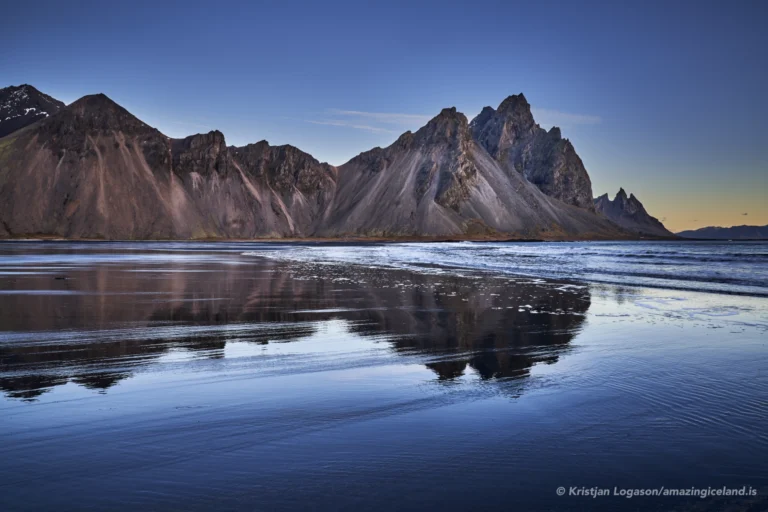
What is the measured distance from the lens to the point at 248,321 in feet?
45.8

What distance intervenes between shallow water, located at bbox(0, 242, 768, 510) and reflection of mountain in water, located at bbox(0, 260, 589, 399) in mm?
95

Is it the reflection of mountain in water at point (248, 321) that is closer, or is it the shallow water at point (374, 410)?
the shallow water at point (374, 410)

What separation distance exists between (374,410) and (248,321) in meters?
8.07

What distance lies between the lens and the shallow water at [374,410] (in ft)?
14.7

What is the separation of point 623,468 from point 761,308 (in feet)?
51.2

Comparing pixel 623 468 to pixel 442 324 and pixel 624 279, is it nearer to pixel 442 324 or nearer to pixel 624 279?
pixel 442 324

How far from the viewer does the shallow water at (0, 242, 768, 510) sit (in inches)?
177

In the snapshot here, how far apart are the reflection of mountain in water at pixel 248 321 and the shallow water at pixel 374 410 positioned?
0.09 metres

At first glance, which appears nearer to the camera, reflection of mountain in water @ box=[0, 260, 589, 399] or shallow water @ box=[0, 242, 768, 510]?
shallow water @ box=[0, 242, 768, 510]

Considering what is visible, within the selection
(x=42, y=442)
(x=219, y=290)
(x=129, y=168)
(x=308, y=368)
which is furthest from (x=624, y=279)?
(x=129, y=168)

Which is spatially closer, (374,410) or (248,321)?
(374,410)

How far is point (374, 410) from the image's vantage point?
657 centimetres

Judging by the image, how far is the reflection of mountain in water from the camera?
29.6 ft

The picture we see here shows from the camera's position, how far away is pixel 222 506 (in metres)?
4.14
